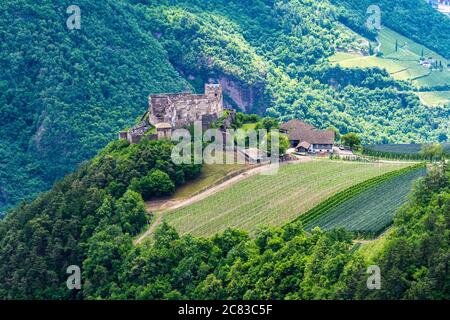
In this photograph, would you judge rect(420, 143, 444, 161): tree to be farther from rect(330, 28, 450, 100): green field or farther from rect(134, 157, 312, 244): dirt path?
rect(330, 28, 450, 100): green field

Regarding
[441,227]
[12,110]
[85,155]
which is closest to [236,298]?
[441,227]

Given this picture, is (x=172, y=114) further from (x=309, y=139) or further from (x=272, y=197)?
(x=272, y=197)

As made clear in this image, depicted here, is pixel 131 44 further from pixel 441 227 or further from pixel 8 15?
pixel 441 227

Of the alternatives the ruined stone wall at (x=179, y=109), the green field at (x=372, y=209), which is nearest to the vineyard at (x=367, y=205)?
the green field at (x=372, y=209)

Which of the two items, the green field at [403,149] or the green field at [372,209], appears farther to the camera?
the green field at [403,149]

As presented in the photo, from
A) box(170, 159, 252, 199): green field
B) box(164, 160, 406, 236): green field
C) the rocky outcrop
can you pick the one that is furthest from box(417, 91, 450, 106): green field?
box(170, 159, 252, 199): green field

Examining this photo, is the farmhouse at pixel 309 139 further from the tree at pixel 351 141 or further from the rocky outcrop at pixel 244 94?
the rocky outcrop at pixel 244 94
